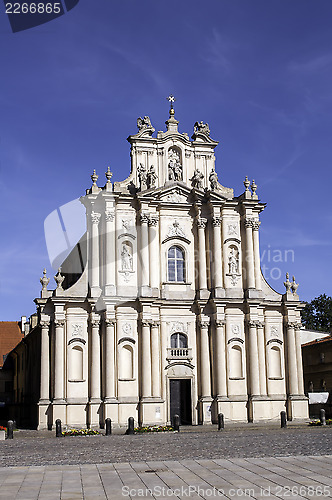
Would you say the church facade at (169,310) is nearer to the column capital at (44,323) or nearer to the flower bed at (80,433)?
the column capital at (44,323)

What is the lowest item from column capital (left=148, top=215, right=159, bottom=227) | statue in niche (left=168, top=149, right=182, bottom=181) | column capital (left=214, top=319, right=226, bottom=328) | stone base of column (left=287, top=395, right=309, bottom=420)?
stone base of column (left=287, top=395, right=309, bottom=420)

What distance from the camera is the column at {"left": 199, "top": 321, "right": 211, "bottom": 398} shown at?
3956cm

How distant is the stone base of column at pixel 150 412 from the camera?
3788cm

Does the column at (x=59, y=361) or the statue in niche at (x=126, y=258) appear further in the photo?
the statue in niche at (x=126, y=258)

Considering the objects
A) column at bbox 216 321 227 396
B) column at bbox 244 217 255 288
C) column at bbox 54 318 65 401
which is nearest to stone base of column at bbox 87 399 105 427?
column at bbox 54 318 65 401

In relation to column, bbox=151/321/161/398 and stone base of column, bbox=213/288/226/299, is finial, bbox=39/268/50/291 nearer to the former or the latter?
column, bbox=151/321/161/398

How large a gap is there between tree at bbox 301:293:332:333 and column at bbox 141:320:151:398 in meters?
44.3

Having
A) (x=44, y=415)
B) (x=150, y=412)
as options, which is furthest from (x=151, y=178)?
(x=44, y=415)

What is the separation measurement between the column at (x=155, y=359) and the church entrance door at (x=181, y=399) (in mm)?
1237

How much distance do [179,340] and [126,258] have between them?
6.09 m

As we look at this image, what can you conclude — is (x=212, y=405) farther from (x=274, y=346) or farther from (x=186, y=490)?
(x=186, y=490)

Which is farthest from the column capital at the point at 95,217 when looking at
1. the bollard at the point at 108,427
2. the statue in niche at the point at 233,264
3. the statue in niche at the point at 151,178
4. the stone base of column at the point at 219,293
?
the bollard at the point at 108,427

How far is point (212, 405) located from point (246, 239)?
10643mm

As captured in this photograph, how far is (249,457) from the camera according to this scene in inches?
773
